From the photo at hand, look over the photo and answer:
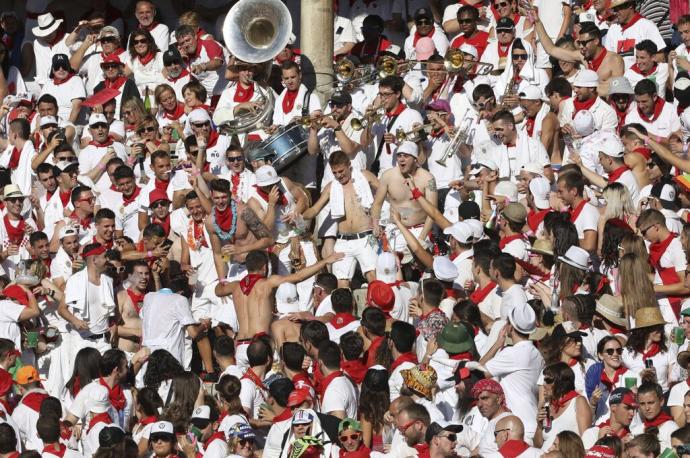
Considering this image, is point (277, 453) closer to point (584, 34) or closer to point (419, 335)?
point (419, 335)

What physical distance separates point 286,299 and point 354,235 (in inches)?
59.2

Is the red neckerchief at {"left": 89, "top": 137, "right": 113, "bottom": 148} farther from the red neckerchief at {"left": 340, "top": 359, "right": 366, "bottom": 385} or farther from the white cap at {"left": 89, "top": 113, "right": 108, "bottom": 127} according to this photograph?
the red neckerchief at {"left": 340, "top": 359, "right": 366, "bottom": 385}

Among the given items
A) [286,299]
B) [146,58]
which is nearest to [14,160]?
[146,58]

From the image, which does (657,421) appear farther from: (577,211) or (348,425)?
(577,211)

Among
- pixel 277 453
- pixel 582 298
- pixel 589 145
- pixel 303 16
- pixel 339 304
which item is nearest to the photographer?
pixel 277 453

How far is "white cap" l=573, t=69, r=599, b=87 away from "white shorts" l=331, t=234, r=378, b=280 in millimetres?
2390

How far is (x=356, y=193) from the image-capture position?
62.4 ft

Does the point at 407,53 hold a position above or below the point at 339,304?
above

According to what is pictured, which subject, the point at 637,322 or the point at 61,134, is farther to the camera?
the point at 61,134

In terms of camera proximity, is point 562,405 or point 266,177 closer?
point 562,405

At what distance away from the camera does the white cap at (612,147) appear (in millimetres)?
17875

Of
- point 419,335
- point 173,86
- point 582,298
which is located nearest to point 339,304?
point 419,335

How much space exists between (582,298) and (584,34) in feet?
14.4

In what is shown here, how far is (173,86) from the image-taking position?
2197 cm
